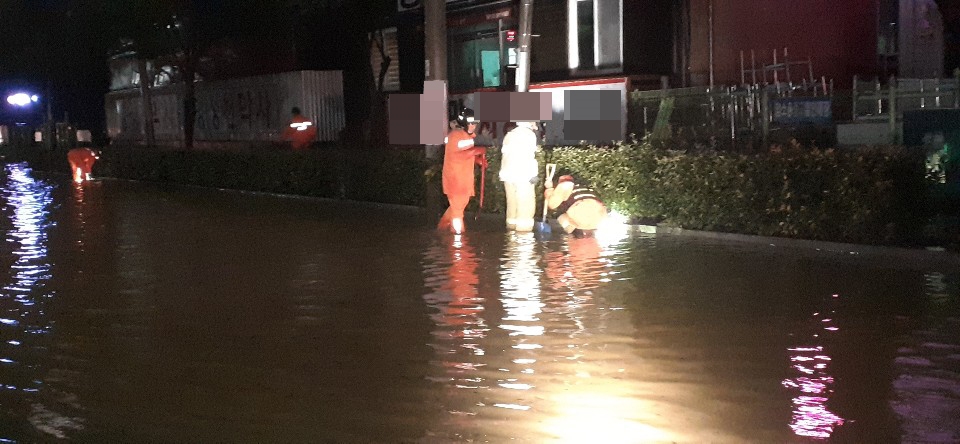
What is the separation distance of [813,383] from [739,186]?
294 inches

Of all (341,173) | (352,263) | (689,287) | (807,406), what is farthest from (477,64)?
(807,406)

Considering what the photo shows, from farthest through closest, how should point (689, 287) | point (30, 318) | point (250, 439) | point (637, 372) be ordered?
point (689, 287), point (30, 318), point (637, 372), point (250, 439)

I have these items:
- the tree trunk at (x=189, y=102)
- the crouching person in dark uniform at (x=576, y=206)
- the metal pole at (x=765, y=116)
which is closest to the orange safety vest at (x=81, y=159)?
the tree trunk at (x=189, y=102)

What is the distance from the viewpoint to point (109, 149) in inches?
1446

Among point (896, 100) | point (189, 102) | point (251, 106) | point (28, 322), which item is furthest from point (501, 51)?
point (189, 102)

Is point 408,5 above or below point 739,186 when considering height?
above

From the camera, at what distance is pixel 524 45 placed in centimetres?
1759

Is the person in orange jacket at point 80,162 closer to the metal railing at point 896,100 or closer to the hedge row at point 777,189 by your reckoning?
the hedge row at point 777,189

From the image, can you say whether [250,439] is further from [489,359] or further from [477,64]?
[477,64]

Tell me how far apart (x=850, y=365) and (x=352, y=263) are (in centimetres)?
697

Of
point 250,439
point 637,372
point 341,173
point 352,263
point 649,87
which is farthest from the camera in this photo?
point 341,173

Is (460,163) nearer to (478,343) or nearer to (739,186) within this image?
(739,186)

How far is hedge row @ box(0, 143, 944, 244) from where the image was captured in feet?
43.1

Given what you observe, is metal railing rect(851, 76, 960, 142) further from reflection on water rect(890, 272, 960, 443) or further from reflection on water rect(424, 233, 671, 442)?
reflection on water rect(890, 272, 960, 443)
